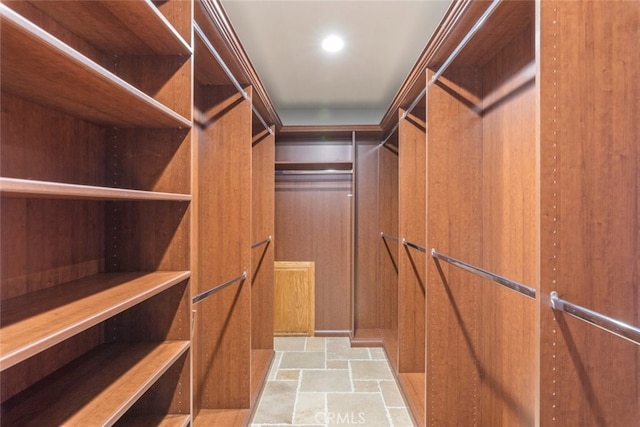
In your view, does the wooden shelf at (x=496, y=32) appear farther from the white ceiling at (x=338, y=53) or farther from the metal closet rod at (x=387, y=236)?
the metal closet rod at (x=387, y=236)

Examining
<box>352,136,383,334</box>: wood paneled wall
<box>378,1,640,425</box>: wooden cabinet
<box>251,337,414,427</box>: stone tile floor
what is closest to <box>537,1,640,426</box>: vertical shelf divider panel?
<box>378,1,640,425</box>: wooden cabinet

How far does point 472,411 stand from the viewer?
1.89m

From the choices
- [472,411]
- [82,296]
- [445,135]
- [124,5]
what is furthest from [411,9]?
[472,411]

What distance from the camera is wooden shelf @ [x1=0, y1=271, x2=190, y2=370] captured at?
655mm

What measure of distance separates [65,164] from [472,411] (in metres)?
2.30

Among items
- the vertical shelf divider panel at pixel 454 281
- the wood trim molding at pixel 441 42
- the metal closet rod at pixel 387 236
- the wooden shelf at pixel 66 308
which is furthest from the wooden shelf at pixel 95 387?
the metal closet rod at pixel 387 236

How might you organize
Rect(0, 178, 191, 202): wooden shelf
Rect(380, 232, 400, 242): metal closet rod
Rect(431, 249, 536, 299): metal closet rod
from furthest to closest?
Rect(380, 232, 400, 242): metal closet rod, Rect(431, 249, 536, 299): metal closet rod, Rect(0, 178, 191, 202): wooden shelf

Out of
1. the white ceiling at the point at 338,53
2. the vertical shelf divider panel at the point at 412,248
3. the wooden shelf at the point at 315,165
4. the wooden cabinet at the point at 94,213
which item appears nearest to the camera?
the wooden cabinet at the point at 94,213

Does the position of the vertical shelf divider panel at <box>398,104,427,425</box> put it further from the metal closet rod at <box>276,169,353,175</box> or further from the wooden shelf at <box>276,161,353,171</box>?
the metal closet rod at <box>276,169,353,175</box>

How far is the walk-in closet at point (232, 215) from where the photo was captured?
0.92 metres

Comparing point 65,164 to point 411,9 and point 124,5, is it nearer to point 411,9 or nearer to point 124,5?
point 124,5

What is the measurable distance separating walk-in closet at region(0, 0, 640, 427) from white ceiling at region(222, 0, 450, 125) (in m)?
0.22

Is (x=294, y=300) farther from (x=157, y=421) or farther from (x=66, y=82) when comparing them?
(x=66, y=82)

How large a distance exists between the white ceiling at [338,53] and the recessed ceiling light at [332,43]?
0.16 feet
